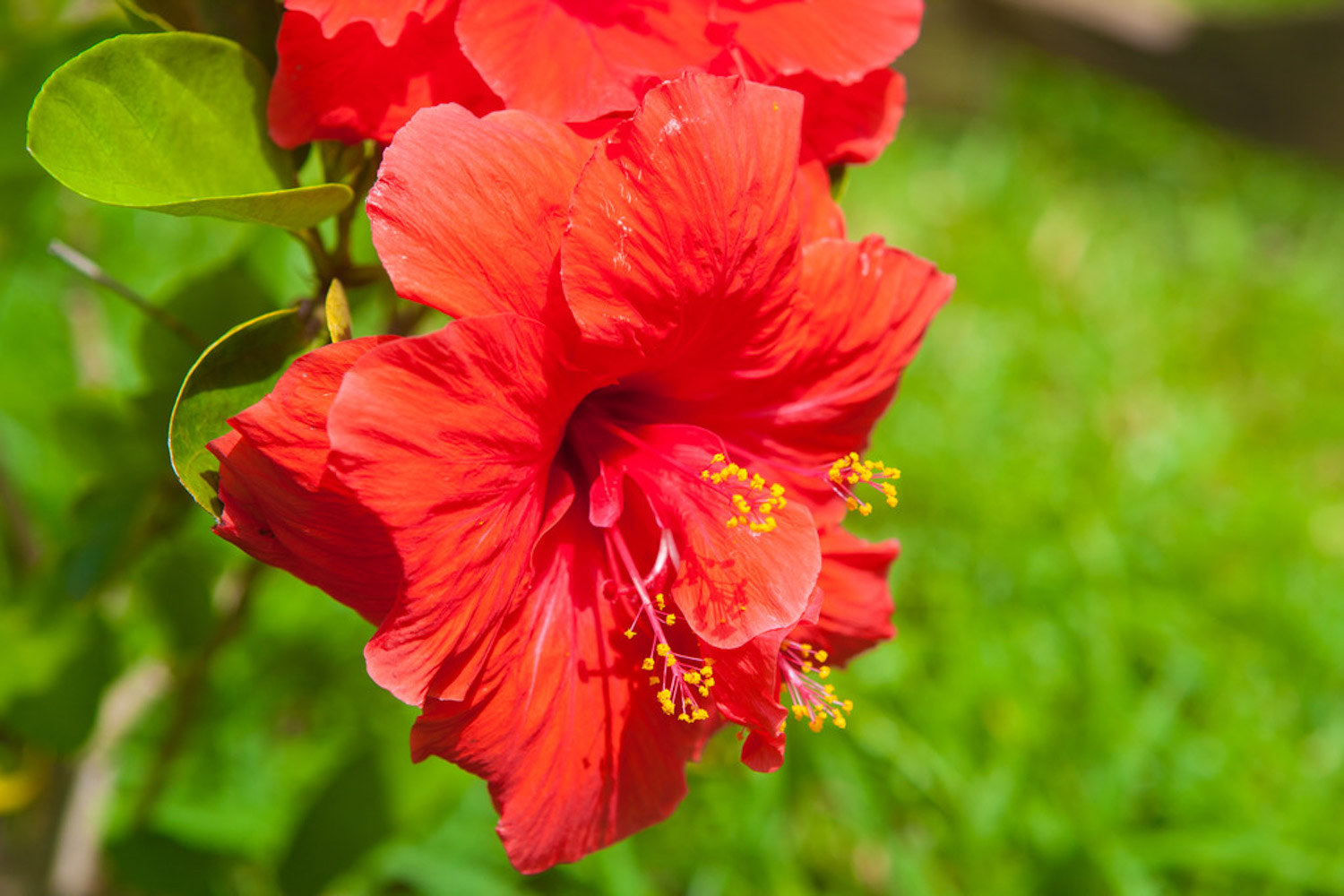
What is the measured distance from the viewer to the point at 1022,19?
4.21 meters

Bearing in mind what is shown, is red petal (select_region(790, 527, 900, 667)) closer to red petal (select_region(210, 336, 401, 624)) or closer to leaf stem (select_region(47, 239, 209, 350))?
red petal (select_region(210, 336, 401, 624))

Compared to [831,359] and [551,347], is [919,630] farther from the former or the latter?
[551,347]

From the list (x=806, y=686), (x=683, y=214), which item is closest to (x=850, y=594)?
(x=806, y=686)

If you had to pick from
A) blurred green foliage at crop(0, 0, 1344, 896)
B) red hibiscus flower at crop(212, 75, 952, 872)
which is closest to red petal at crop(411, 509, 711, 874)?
red hibiscus flower at crop(212, 75, 952, 872)

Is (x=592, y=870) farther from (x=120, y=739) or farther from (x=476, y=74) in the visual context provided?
(x=476, y=74)

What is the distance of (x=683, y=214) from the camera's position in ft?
2.19

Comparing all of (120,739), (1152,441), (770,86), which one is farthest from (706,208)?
(1152,441)

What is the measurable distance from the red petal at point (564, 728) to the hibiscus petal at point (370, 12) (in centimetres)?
32

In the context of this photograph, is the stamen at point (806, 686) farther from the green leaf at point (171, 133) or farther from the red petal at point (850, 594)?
the green leaf at point (171, 133)

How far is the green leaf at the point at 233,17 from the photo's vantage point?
0.78 metres

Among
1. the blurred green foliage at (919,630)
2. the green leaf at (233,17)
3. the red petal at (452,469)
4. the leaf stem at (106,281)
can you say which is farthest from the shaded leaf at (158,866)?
the green leaf at (233,17)

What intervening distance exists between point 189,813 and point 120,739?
8.7 inches

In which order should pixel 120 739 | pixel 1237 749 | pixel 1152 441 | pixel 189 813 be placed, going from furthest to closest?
pixel 1152 441 < pixel 1237 749 < pixel 120 739 < pixel 189 813

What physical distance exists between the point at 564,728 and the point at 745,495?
0.19 metres
